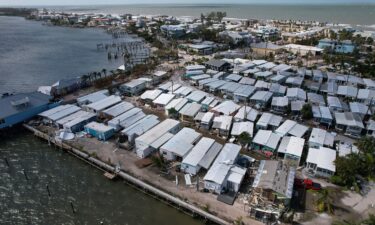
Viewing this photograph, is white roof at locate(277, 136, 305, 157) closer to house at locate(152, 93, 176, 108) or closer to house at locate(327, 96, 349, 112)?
house at locate(327, 96, 349, 112)

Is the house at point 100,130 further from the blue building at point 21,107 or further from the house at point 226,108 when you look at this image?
the house at point 226,108

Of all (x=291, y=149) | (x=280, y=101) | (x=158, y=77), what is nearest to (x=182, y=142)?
(x=291, y=149)

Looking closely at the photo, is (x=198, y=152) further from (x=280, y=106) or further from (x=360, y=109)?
(x=360, y=109)

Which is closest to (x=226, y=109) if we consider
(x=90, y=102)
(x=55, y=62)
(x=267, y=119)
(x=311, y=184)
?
(x=267, y=119)

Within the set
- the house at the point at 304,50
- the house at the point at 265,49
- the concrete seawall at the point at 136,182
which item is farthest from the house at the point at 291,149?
the house at the point at 304,50

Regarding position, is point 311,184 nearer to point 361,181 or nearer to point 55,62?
point 361,181
